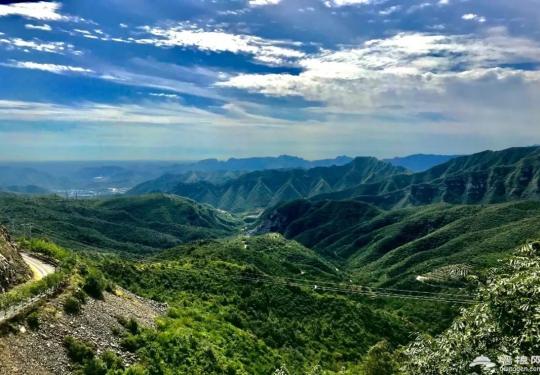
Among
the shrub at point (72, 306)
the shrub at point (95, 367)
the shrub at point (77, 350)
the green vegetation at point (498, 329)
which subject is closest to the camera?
the green vegetation at point (498, 329)

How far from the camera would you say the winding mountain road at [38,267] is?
37.2 m

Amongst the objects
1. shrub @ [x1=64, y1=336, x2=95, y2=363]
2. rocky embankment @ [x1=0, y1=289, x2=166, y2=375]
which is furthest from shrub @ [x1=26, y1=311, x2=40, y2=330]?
shrub @ [x1=64, y1=336, x2=95, y2=363]

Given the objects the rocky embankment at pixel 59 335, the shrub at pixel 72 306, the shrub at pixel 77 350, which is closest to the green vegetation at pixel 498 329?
the rocky embankment at pixel 59 335

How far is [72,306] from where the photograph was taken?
99.9 feet

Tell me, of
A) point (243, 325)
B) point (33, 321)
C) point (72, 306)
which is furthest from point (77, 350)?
point (243, 325)

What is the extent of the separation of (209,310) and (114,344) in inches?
979

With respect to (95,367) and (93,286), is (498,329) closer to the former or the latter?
(95,367)

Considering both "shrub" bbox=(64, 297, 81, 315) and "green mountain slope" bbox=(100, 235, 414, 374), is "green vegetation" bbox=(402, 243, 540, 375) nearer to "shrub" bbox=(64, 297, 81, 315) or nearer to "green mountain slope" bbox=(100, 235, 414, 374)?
"green mountain slope" bbox=(100, 235, 414, 374)

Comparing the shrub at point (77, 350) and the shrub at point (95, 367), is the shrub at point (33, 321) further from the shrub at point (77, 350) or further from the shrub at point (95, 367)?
the shrub at point (95, 367)

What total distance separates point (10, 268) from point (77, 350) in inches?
467

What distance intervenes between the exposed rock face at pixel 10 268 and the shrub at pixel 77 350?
793cm

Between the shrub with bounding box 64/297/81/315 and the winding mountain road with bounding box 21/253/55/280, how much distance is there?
6965 millimetres

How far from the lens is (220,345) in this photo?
41781mm

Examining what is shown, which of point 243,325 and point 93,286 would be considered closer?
point 93,286
